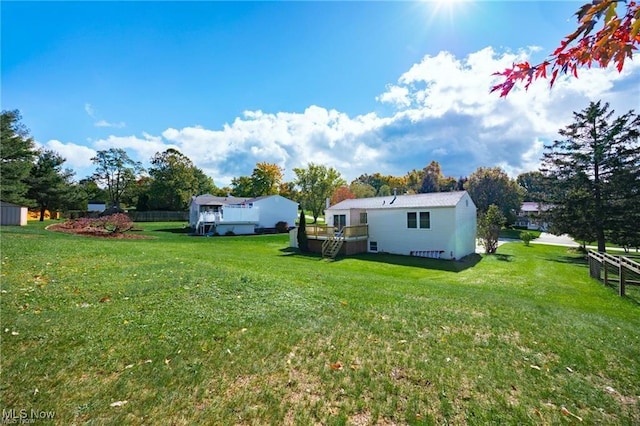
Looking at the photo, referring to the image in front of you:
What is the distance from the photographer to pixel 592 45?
2.16 meters

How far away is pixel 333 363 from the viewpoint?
3490mm

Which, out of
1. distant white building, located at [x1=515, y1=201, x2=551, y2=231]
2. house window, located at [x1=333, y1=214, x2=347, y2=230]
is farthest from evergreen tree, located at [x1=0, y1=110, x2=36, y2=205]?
distant white building, located at [x1=515, y1=201, x2=551, y2=231]

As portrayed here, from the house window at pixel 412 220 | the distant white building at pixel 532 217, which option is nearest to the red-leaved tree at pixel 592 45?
the house window at pixel 412 220

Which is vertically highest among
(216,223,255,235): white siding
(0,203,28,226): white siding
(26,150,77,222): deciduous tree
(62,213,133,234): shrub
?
(26,150,77,222): deciduous tree

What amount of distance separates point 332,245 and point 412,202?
6.69 metres

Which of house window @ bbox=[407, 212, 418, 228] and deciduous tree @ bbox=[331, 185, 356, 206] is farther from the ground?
deciduous tree @ bbox=[331, 185, 356, 206]

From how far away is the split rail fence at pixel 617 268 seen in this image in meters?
9.44

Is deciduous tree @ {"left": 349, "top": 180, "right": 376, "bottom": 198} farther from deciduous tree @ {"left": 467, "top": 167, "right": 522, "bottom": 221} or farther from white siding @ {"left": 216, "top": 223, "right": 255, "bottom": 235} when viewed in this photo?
white siding @ {"left": 216, "top": 223, "right": 255, "bottom": 235}

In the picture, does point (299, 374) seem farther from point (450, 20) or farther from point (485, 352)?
point (450, 20)

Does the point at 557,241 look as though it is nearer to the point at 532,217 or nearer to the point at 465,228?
the point at 532,217

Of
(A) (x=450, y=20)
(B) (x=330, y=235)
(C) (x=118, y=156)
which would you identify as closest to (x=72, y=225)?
(B) (x=330, y=235)

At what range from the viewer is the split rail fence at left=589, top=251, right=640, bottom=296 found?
9.44 m

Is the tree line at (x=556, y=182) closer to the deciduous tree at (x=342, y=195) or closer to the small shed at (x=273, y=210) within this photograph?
the deciduous tree at (x=342, y=195)

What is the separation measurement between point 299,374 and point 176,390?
128 centimetres
